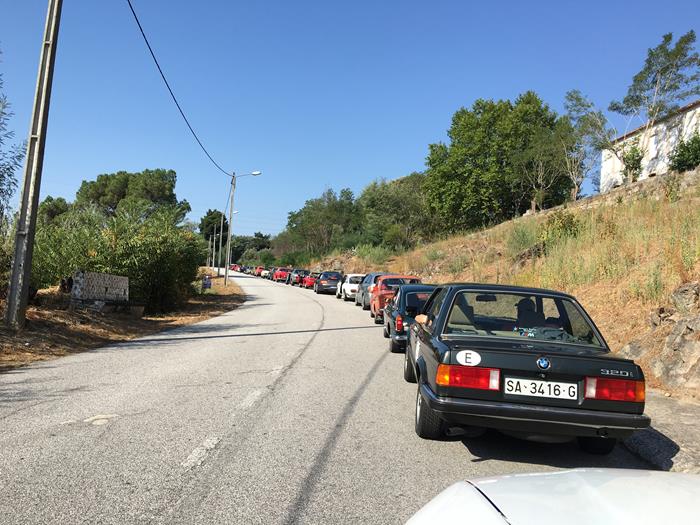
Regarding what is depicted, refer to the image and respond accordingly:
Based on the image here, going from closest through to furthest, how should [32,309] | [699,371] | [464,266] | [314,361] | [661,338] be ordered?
1. [699,371]
2. [661,338]
3. [314,361]
4. [32,309]
5. [464,266]

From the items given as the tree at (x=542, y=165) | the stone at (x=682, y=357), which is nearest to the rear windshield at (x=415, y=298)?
the stone at (x=682, y=357)

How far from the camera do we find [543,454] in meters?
4.86

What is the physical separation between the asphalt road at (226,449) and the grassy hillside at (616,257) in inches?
191

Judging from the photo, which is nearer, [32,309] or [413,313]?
[413,313]

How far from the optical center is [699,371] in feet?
21.7

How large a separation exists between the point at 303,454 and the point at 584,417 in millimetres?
2262

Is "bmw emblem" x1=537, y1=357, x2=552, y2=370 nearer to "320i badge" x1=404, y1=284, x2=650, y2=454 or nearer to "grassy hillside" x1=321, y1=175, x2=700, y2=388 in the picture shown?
"320i badge" x1=404, y1=284, x2=650, y2=454

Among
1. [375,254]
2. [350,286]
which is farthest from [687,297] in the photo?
[375,254]

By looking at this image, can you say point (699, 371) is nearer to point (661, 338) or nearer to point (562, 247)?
point (661, 338)

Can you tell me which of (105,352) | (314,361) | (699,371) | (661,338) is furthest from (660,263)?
(105,352)

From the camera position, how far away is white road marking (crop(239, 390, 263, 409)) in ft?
20.0

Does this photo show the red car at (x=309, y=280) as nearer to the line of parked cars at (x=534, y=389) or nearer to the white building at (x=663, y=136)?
the white building at (x=663, y=136)

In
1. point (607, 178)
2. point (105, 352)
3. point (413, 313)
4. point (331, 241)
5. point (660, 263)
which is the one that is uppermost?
point (607, 178)

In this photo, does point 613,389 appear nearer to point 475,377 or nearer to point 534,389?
point 534,389
